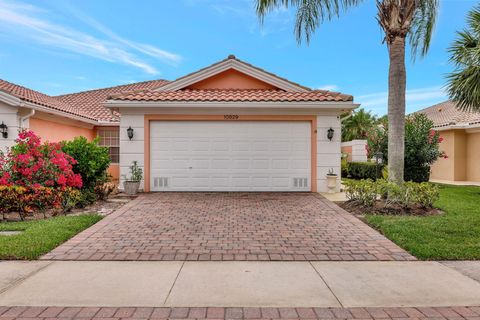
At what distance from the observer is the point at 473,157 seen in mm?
17812

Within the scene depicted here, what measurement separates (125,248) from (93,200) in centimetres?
487

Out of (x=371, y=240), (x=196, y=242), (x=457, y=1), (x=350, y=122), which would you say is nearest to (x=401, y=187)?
(x=371, y=240)

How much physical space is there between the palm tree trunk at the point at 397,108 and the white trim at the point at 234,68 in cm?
498

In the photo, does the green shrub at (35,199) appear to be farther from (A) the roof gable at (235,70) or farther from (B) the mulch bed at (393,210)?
(B) the mulch bed at (393,210)

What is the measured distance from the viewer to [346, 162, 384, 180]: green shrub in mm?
17884

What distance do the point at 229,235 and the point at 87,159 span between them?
5.89m

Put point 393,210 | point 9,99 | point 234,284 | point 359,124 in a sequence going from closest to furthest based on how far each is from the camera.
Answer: point 234,284 < point 393,210 < point 9,99 < point 359,124

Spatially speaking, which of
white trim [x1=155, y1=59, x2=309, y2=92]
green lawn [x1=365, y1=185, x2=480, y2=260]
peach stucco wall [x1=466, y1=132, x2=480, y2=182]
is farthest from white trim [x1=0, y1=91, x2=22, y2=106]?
peach stucco wall [x1=466, y1=132, x2=480, y2=182]

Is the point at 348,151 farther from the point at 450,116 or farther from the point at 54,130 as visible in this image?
the point at 54,130

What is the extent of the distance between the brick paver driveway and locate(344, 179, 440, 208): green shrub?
0.87 m

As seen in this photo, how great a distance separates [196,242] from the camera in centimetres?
587

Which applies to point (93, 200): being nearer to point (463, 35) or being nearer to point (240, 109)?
point (240, 109)

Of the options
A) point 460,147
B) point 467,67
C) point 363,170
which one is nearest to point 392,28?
point 467,67

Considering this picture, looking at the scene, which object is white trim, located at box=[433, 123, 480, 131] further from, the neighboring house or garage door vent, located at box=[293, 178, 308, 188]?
garage door vent, located at box=[293, 178, 308, 188]
